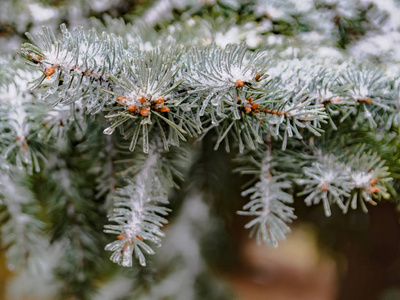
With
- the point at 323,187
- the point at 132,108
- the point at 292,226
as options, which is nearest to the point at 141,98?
the point at 132,108

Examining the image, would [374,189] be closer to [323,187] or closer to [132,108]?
[323,187]

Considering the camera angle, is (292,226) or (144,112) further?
(292,226)

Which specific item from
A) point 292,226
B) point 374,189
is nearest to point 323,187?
point 374,189

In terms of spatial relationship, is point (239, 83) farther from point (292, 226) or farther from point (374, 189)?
point (292, 226)

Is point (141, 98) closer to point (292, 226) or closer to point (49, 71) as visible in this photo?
point (49, 71)

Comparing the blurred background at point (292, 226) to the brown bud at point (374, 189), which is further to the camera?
the blurred background at point (292, 226)

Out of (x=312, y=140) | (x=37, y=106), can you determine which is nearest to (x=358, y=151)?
(x=312, y=140)

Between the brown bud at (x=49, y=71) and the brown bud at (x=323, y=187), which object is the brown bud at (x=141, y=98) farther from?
the brown bud at (x=323, y=187)

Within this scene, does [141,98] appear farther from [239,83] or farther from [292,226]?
[292,226]

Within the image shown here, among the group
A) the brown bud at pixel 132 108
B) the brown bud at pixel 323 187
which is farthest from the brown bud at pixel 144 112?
the brown bud at pixel 323 187

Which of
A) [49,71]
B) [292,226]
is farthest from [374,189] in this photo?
[292,226]

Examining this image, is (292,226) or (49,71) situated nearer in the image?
(49,71)
